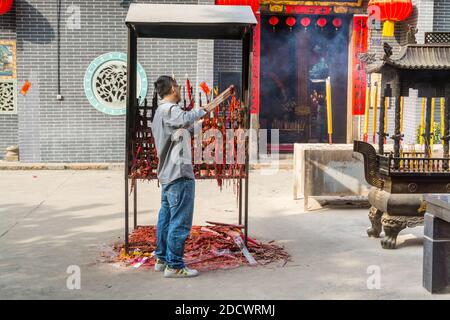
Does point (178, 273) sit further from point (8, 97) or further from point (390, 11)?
point (390, 11)

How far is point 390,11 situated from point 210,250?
29.0 ft

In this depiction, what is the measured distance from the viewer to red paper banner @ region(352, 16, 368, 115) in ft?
47.5

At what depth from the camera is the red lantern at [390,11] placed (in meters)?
13.5

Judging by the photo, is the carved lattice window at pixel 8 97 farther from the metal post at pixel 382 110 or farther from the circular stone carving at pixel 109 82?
the metal post at pixel 382 110

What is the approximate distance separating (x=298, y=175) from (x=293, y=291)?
451 centimetres

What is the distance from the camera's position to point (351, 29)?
14703 mm

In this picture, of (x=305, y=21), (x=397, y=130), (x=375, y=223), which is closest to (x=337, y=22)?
(x=305, y=21)

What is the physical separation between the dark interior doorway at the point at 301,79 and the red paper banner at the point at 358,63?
630mm

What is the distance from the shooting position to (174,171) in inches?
229

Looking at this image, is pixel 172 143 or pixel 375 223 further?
pixel 375 223

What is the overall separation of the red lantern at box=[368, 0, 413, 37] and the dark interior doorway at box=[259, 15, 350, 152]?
58.8 inches

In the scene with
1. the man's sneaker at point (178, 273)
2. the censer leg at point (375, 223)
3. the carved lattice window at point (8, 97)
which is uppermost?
the carved lattice window at point (8, 97)

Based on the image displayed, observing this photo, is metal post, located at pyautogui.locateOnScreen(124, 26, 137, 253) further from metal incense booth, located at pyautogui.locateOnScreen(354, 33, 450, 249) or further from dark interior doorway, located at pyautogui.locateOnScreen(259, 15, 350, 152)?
dark interior doorway, located at pyautogui.locateOnScreen(259, 15, 350, 152)

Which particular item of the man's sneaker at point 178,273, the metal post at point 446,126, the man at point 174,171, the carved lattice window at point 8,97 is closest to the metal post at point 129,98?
the man at point 174,171
